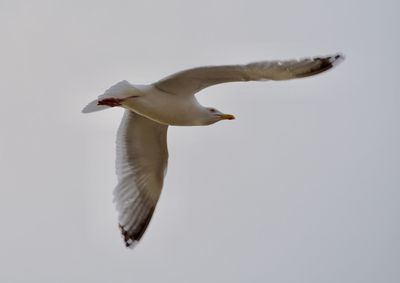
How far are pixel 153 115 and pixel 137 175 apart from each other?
1106mm

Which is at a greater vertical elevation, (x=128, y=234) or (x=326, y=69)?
(x=326, y=69)

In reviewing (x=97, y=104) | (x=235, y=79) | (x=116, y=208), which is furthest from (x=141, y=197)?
(x=235, y=79)

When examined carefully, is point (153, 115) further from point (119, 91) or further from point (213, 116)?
point (213, 116)

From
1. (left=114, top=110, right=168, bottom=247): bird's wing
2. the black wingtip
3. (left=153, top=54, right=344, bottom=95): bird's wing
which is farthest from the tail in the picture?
the black wingtip

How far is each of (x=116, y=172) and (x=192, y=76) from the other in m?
1.70

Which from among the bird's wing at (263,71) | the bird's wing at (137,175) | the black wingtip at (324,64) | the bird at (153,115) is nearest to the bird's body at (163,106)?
the bird at (153,115)

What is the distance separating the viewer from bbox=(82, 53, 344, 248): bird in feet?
23.4

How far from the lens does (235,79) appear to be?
732 centimetres

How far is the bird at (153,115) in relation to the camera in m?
7.14

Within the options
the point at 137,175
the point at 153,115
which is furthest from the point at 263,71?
the point at 137,175

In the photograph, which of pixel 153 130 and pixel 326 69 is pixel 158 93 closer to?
pixel 153 130

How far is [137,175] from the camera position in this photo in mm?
8812

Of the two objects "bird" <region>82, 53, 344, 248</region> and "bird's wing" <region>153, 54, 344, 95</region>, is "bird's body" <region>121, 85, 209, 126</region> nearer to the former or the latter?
"bird" <region>82, 53, 344, 248</region>

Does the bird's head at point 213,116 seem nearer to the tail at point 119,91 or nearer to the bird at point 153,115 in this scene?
the bird at point 153,115
